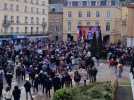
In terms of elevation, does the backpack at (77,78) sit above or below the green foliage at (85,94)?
below

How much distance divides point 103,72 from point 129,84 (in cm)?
997

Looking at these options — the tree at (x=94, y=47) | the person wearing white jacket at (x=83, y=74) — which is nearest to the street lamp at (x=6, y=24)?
the tree at (x=94, y=47)

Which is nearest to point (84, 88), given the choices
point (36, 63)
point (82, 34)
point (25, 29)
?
point (36, 63)

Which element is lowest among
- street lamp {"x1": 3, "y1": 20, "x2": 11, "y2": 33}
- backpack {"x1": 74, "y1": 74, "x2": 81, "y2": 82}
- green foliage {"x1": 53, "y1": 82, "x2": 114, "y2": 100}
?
backpack {"x1": 74, "y1": 74, "x2": 81, "y2": 82}

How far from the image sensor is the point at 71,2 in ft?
358

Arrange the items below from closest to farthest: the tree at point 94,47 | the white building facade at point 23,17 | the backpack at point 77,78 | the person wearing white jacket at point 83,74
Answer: the backpack at point 77,78, the person wearing white jacket at point 83,74, the tree at point 94,47, the white building facade at point 23,17

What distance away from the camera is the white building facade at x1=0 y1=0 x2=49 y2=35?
3396 inches

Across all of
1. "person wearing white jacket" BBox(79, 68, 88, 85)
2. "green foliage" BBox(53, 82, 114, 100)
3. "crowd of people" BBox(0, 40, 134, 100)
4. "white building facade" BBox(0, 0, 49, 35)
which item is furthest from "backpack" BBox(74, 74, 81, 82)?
"white building facade" BBox(0, 0, 49, 35)

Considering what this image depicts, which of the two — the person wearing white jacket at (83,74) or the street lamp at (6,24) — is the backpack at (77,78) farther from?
the street lamp at (6,24)

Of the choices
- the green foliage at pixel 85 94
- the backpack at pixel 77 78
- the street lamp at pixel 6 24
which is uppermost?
the green foliage at pixel 85 94

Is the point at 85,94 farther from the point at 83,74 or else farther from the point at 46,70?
the point at 46,70

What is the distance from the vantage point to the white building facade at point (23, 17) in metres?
86.2

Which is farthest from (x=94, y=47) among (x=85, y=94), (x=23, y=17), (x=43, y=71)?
(x=23, y=17)

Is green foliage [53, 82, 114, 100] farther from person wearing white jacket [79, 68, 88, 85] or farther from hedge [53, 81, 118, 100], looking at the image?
person wearing white jacket [79, 68, 88, 85]
